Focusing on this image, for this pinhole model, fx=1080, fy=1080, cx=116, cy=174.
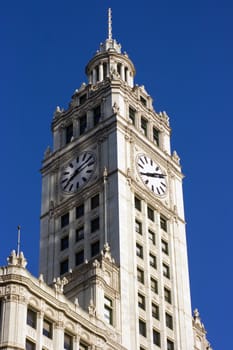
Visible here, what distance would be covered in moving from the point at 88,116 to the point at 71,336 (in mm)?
42777

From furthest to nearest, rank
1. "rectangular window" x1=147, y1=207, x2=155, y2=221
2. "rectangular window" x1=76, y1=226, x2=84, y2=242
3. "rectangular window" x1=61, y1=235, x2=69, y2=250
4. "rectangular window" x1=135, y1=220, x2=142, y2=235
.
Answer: "rectangular window" x1=147, y1=207, x2=155, y2=221 < "rectangular window" x1=61, y1=235, x2=69, y2=250 < "rectangular window" x1=76, y1=226, x2=84, y2=242 < "rectangular window" x1=135, y1=220, x2=142, y2=235

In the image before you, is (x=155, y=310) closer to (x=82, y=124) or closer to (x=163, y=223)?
(x=163, y=223)

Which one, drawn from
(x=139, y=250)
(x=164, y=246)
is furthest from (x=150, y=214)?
(x=139, y=250)

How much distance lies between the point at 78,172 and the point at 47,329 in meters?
35.2

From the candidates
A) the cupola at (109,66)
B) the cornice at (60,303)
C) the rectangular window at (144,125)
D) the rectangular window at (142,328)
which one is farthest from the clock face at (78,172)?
the cornice at (60,303)

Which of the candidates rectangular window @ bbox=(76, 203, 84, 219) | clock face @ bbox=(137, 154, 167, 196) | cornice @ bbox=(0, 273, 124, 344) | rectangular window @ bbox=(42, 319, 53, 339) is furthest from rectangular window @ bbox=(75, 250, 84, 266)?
rectangular window @ bbox=(42, 319, 53, 339)

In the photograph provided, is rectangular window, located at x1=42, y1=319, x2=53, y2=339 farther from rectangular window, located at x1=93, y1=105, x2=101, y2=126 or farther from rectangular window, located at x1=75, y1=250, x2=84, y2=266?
rectangular window, located at x1=93, y1=105, x2=101, y2=126

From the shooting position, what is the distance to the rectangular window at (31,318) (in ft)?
310

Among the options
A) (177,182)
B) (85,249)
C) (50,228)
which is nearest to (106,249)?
(85,249)

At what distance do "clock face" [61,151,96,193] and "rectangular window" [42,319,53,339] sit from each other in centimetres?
3214

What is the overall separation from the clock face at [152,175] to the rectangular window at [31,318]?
113 ft

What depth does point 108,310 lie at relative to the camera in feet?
362

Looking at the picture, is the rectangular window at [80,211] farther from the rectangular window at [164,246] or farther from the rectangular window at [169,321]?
the rectangular window at [169,321]

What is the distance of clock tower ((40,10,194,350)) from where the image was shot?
113m
